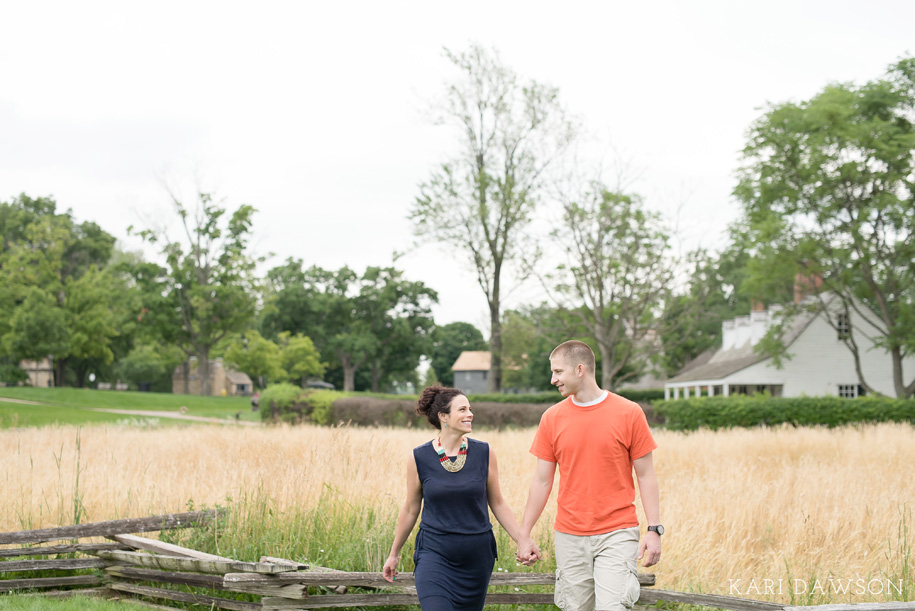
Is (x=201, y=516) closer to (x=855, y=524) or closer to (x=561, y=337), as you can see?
(x=855, y=524)

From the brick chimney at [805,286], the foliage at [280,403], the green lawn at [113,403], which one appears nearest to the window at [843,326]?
the brick chimney at [805,286]

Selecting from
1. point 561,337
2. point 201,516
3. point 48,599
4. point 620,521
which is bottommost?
point 48,599

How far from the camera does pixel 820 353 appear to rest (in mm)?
37000

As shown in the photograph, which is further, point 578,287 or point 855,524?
point 578,287

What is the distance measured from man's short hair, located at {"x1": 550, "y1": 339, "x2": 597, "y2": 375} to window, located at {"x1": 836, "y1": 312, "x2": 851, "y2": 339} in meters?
33.6

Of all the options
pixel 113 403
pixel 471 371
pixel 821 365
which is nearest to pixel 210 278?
pixel 113 403

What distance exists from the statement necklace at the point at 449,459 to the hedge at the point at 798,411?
19840mm

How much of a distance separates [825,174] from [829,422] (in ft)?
42.3

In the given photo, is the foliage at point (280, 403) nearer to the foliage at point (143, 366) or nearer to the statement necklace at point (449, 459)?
the statement necklace at point (449, 459)

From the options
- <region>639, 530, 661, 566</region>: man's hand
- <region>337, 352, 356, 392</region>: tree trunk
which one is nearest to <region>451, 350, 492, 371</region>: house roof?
<region>337, 352, 356, 392</region>: tree trunk

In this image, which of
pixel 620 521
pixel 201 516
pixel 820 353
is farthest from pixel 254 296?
pixel 620 521

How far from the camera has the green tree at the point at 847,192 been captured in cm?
3109

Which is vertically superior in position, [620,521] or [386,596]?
[620,521]

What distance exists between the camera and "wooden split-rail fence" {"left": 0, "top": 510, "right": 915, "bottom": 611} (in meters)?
5.73
